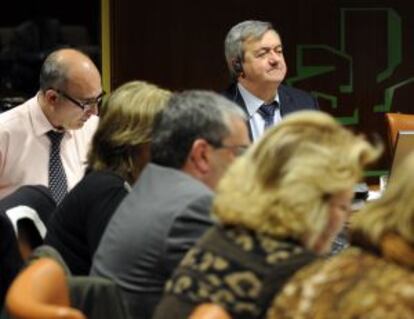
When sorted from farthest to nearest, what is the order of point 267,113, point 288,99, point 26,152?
point 288,99
point 267,113
point 26,152

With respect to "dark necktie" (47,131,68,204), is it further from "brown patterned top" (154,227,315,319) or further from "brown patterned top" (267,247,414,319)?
"brown patterned top" (267,247,414,319)

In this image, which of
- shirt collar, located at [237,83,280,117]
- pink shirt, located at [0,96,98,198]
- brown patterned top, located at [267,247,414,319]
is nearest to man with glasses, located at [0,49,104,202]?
pink shirt, located at [0,96,98,198]

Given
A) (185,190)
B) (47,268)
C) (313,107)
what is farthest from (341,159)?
(313,107)

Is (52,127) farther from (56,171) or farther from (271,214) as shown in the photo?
(271,214)

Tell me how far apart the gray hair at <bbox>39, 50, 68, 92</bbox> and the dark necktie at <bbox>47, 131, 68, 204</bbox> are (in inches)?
7.4

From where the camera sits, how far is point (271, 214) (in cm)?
200

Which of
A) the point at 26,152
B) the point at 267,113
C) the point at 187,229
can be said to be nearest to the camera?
the point at 187,229

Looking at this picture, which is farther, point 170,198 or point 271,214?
point 170,198

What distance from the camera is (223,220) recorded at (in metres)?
2.08

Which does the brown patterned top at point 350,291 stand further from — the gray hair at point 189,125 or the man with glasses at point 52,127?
the man with glasses at point 52,127

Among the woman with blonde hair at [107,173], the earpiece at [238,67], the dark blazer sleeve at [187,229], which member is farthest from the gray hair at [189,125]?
the earpiece at [238,67]

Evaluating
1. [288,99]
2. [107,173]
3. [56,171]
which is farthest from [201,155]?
[288,99]

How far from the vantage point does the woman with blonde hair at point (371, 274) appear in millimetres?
1800

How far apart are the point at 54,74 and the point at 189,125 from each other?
169cm
